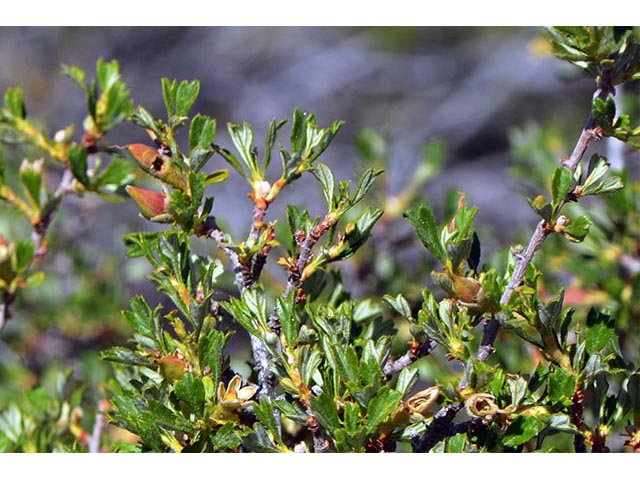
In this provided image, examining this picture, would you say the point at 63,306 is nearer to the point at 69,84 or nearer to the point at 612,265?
the point at 612,265

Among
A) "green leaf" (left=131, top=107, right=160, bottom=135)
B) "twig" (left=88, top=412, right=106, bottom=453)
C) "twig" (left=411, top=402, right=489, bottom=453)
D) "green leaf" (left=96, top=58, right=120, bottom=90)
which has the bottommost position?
"twig" (left=88, top=412, right=106, bottom=453)

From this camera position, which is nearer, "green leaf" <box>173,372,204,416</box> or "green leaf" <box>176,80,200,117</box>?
"green leaf" <box>173,372,204,416</box>

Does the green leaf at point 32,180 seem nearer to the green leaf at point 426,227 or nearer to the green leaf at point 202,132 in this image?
the green leaf at point 202,132

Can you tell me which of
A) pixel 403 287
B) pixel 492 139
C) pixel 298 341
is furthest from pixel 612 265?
pixel 492 139

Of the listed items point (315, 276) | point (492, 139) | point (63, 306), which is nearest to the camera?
point (315, 276)

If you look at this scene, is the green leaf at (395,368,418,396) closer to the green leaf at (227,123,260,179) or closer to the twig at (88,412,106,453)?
the green leaf at (227,123,260,179)

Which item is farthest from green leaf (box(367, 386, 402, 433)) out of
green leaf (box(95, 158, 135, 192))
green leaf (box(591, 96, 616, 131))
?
green leaf (box(95, 158, 135, 192))
